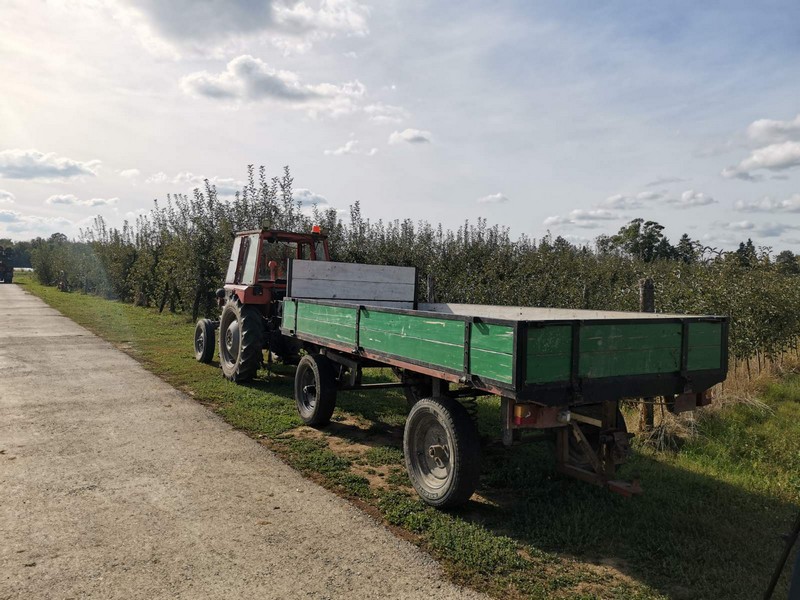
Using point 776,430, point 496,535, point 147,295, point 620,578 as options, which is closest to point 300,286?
point 496,535

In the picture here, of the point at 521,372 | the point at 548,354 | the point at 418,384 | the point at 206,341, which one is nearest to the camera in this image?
the point at 521,372

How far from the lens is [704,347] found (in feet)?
14.1

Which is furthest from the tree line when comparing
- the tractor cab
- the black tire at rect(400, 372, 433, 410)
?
the black tire at rect(400, 372, 433, 410)

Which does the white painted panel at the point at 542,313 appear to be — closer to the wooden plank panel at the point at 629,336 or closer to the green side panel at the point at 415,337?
the green side panel at the point at 415,337

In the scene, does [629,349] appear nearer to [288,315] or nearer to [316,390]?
Answer: [316,390]

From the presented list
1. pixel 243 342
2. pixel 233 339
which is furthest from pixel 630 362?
pixel 233 339

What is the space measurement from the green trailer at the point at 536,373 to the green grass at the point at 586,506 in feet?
1.03

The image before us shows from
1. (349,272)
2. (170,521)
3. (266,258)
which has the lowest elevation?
(170,521)

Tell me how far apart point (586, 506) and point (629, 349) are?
1.31 meters

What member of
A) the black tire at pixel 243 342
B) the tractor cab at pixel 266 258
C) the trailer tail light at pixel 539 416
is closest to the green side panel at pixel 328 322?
the black tire at pixel 243 342

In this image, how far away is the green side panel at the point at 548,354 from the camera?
3.48m

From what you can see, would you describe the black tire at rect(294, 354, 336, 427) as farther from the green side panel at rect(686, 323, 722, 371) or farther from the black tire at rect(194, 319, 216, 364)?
the black tire at rect(194, 319, 216, 364)

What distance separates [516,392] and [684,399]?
169cm

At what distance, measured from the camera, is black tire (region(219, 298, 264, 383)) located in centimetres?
824
